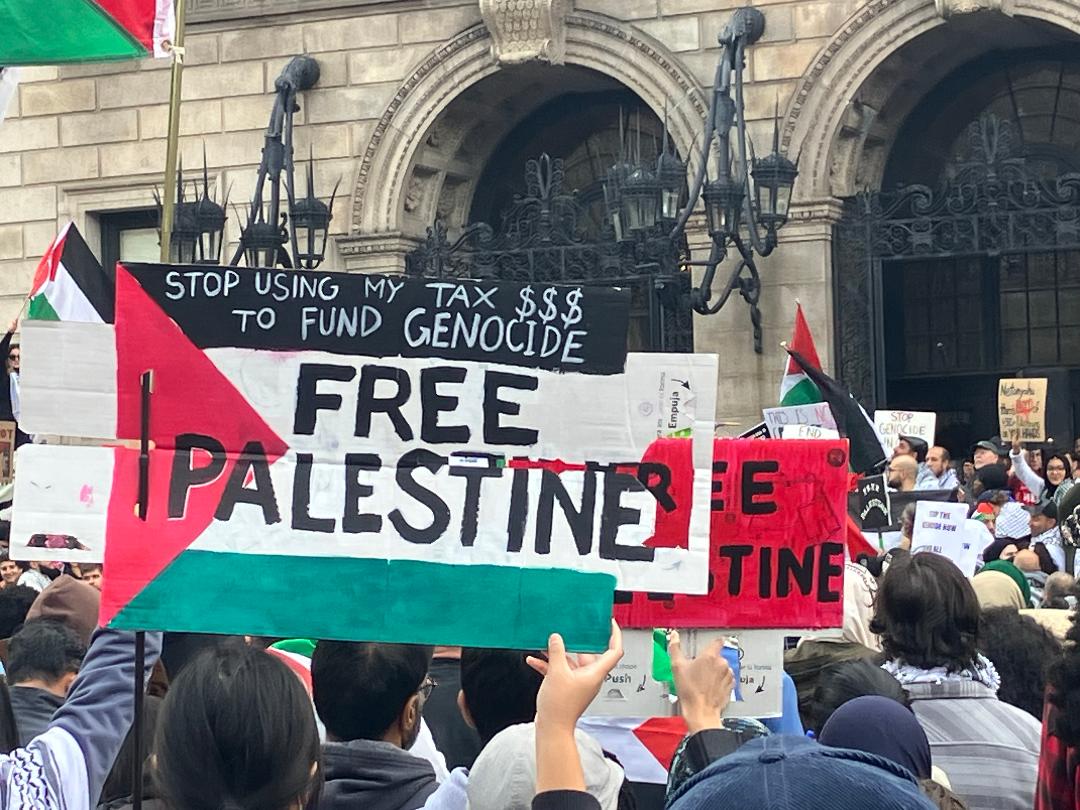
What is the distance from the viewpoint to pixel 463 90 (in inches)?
757

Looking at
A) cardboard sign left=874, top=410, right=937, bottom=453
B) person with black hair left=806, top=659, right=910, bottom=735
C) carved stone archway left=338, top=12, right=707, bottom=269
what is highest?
carved stone archway left=338, top=12, right=707, bottom=269

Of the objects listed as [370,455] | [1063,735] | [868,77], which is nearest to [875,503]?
[370,455]

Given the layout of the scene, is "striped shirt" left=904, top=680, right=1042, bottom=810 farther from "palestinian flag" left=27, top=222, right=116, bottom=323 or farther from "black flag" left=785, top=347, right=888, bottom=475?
"black flag" left=785, top=347, right=888, bottom=475

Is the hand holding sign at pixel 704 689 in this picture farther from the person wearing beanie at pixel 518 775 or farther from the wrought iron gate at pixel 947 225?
the wrought iron gate at pixel 947 225

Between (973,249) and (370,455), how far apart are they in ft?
43.6

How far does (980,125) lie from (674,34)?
9.13ft

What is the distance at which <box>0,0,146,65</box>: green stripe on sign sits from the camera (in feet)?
25.5

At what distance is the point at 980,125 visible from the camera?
17.3 meters

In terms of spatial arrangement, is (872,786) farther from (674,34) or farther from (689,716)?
(674,34)

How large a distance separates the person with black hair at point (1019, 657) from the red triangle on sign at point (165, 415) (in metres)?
2.38

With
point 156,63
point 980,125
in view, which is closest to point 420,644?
point 980,125

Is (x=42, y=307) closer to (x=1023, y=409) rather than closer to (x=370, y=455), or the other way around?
(x=370, y=455)

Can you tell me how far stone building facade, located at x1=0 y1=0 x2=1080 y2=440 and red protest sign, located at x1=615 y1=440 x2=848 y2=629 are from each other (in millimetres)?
12691

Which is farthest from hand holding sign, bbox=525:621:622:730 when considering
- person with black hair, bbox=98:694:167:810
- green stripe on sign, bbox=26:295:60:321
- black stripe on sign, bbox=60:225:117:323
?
green stripe on sign, bbox=26:295:60:321
